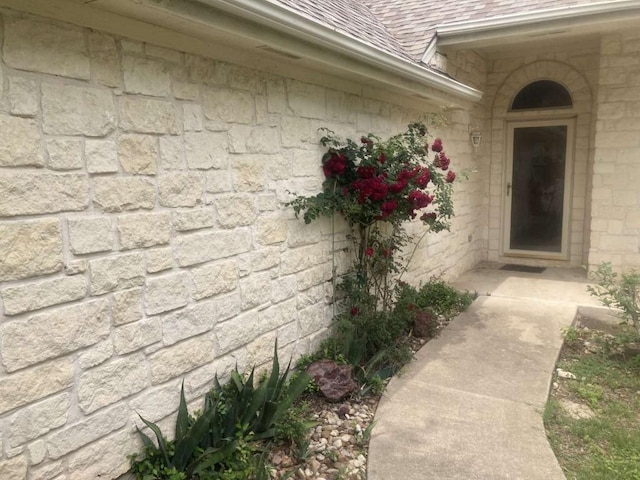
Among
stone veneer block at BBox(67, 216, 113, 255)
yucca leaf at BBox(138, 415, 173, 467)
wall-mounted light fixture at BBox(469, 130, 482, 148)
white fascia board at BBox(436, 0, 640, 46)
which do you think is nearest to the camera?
stone veneer block at BBox(67, 216, 113, 255)

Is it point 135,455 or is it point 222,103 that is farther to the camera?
point 222,103

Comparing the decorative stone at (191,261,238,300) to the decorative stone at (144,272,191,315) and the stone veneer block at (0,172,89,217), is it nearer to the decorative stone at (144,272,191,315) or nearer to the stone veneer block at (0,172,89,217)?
the decorative stone at (144,272,191,315)

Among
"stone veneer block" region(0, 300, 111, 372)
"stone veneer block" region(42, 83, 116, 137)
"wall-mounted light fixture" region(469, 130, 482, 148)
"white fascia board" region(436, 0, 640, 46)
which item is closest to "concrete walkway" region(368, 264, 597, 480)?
"stone veneer block" region(0, 300, 111, 372)

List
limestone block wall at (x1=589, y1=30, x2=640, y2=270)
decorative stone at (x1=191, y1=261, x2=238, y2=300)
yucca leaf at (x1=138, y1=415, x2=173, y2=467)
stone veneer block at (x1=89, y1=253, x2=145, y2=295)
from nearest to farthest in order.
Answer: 1. stone veneer block at (x1=89, y1=253, x2=145, y2=295)
2. yucca leaf at (x1=138, y1=415, x2=173, y2=467)
3. decorative stone at (x1=191, y1=261, x2=238, y2=300)
4. limestone block wall at (x1=589, y1=30, x2=640, y2=270)

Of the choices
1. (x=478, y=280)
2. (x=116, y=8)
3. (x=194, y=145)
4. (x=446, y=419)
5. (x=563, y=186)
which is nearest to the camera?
(x=116, y=8)

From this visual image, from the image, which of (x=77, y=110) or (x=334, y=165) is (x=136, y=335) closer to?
(x=77, y=110)

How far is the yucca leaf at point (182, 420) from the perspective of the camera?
105 inches

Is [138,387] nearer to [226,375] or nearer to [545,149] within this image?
[226,375]

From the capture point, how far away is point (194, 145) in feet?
9.34

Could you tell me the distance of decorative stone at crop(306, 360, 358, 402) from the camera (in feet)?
11.5

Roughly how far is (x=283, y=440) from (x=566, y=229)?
249 inches

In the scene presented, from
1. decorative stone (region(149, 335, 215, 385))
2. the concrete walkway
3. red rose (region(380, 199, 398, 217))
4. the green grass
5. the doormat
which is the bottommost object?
the green grass

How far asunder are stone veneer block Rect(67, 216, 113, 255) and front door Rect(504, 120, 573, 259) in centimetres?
704

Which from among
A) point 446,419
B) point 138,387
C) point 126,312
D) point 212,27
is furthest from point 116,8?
point 446,419
